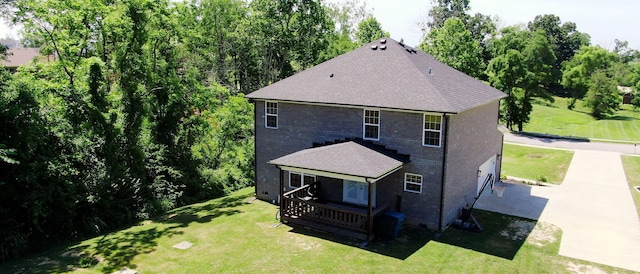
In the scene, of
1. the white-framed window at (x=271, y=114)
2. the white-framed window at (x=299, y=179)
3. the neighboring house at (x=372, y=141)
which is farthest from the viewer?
the white-framed window at (x=271, y=114)

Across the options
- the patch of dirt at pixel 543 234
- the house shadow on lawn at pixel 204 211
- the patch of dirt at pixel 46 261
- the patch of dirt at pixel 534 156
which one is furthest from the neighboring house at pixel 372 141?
the patch of dirt at pixel 534 156

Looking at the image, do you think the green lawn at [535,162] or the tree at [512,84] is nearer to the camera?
the green lawn at [535,162]

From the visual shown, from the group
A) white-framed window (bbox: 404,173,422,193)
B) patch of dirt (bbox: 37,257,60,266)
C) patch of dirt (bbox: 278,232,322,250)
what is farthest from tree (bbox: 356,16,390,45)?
patch of dirt (bbox: 37,257,60,266)

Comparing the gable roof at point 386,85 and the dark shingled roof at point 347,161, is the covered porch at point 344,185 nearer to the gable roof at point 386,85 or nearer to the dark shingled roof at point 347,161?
the dark shingled roof at point 347,161

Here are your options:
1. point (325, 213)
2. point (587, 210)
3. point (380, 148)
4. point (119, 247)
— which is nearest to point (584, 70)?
point (587, 210)

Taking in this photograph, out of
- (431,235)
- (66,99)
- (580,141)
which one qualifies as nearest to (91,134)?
(66,99)

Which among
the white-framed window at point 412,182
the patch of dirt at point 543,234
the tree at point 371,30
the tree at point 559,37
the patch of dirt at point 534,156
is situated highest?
the tree at point 559,37
